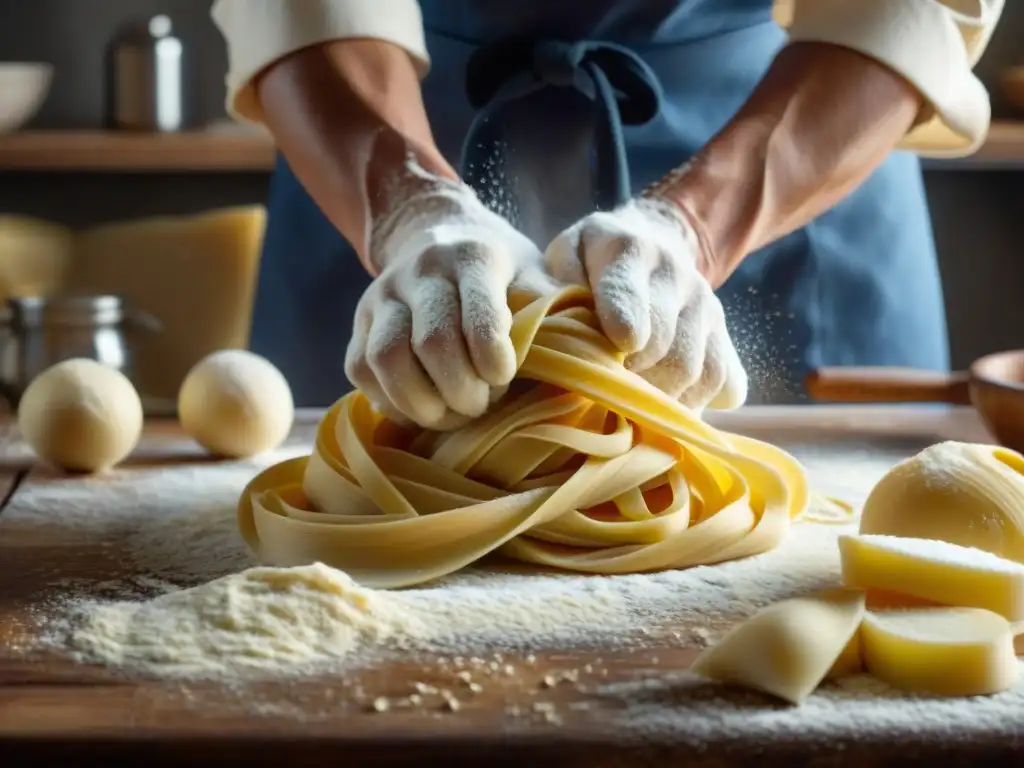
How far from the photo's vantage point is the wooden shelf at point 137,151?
8.81 ft

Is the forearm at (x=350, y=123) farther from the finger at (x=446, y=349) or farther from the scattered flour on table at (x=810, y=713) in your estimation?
the scattered flour on table at (x=810, y=713)

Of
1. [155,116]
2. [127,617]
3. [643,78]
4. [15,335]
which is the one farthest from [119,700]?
[155,116]

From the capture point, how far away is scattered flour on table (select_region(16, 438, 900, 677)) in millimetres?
925

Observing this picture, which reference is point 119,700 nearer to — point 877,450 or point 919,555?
point 919,555

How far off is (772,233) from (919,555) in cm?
67

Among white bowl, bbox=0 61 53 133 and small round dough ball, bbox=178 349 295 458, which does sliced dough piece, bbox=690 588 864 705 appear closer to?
small round dough ball, bbox=178 349 295 458

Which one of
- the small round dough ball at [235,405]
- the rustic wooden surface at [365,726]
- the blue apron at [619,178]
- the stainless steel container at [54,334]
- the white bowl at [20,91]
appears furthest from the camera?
the white bowl at [20,91]

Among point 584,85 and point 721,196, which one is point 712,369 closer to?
point 721,196

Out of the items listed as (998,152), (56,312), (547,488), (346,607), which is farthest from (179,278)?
(346,607)

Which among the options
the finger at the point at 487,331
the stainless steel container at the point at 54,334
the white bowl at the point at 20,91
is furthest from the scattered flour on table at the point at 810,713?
the white bowl at the point at 20,91

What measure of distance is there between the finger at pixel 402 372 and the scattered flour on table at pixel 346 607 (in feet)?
0.43

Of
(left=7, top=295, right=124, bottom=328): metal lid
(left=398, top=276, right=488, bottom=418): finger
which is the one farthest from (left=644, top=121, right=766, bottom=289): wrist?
(left=7, top=295, right=124, bottom=328): metal lid

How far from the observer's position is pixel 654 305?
1.16m

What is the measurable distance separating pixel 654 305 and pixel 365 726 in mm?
484
